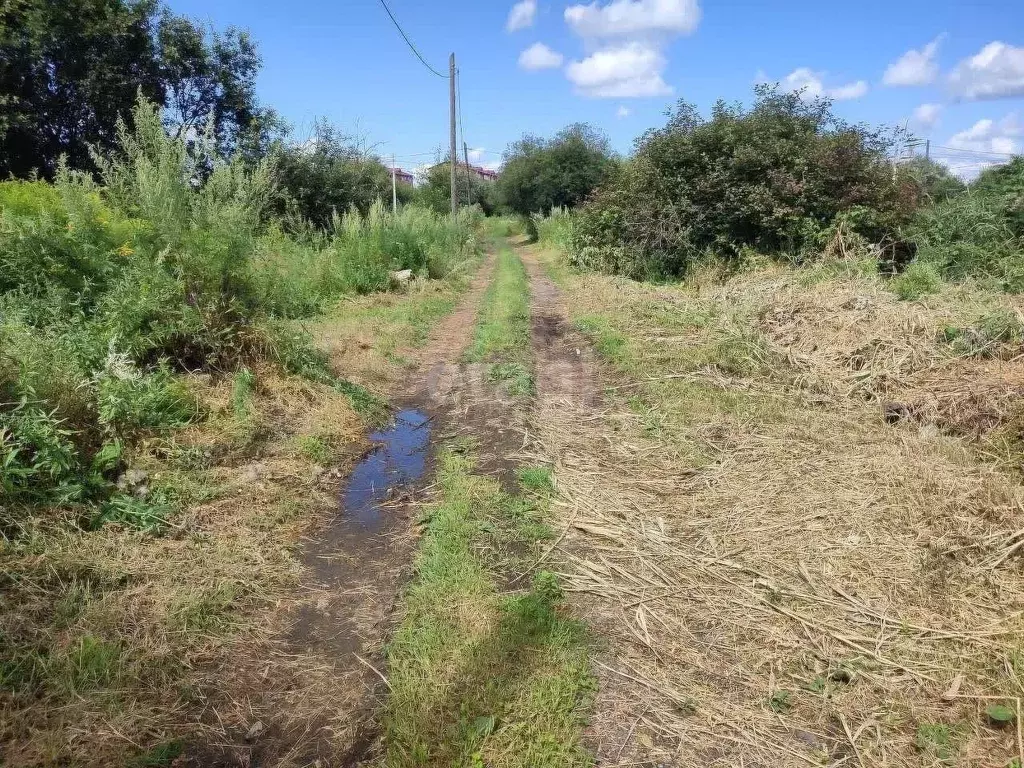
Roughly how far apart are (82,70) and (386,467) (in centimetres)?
1550

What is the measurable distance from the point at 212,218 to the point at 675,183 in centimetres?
944

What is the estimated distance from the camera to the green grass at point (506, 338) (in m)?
7.05

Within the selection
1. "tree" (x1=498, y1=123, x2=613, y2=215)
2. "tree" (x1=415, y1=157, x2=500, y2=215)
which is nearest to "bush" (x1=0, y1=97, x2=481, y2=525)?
"tree" (x1=415, y1=157, x2=500, y2=215)

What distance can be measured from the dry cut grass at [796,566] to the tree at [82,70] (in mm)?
12822

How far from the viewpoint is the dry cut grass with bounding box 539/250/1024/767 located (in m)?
2.53

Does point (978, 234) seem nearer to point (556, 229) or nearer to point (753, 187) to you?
point (753, 187)

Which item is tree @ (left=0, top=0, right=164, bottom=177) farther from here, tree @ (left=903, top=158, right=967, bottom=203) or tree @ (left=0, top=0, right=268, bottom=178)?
tree @ (left=903, top=158, right=967, bottom=203)

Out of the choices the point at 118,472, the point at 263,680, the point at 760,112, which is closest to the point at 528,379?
the point at 118,472

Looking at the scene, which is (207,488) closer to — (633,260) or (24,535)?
(24,535)

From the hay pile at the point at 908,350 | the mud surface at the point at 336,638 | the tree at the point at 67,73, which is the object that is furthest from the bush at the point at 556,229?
the mud surface at the point at 336,638

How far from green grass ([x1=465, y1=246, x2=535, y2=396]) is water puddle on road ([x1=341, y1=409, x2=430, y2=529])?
1.17 m

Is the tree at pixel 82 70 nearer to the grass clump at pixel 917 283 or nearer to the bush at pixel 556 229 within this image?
the bush at pixel 556 229

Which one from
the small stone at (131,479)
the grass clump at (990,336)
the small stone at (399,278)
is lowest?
the small stone at (131,479)

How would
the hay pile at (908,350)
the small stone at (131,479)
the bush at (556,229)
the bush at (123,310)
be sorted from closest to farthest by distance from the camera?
the bush at (123,310) < the small stone at (131,479) < the hay pile at (908,350) < the bush at (556,229)
